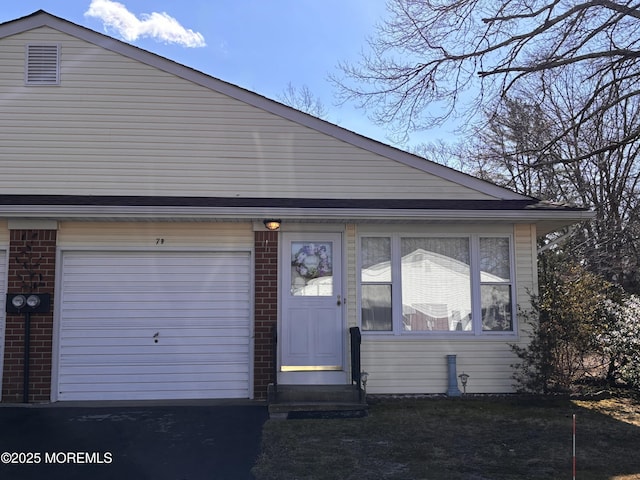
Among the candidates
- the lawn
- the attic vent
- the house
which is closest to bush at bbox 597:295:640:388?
the lawn

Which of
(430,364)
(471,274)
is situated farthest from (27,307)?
(471,274)

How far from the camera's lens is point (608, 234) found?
18.4m

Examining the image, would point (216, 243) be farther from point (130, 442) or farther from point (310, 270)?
point (130, 442)

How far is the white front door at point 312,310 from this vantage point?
7.95m

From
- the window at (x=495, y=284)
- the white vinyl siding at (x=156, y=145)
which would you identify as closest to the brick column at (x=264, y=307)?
the white vinyl siding at (x=156, y=145)

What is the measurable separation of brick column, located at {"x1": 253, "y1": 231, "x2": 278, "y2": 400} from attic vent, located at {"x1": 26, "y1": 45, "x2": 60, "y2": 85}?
13.5ft

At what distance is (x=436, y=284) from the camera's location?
8.36 meters

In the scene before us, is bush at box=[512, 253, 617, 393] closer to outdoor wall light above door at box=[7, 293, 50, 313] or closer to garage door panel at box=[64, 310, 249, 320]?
garage door panel at box=[64, 310, 249, 320]

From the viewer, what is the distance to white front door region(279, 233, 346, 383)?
26.1 feet

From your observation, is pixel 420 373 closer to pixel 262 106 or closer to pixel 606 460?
pixel 606 460

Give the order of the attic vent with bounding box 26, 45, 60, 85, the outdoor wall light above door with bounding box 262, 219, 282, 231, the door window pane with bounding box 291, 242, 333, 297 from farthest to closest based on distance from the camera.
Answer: the attic vent with bounding box 26, 45, 60, 85
the door window pane with bounding box 291, 242, 333, 297
the outdoor wall light above door with bounding box 262, 219, 282, 231

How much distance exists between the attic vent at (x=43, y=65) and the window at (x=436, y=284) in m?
5.52

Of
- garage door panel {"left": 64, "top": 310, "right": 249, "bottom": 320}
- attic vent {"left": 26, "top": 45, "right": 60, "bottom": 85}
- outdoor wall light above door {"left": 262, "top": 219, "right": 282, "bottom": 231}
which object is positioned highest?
attic vent {"left": 26, "top": 45, "right": 60, "bottom": 85}

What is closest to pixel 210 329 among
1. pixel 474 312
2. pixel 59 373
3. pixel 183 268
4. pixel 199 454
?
pixel 183 268
